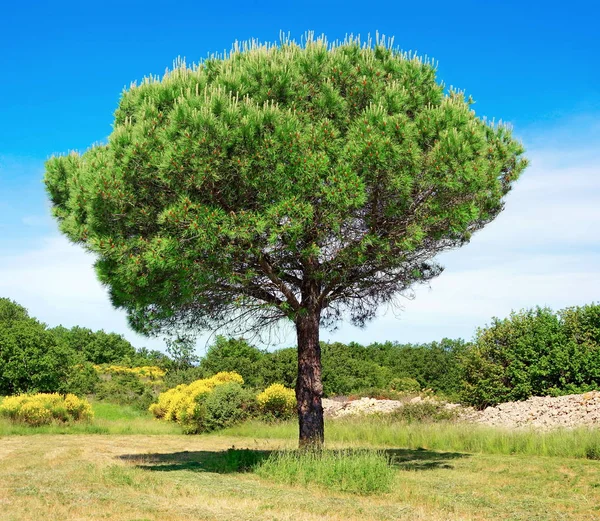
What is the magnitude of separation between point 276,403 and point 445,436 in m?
7.47

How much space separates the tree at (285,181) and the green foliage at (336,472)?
1.80 meters

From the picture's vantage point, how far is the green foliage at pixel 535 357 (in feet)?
75.0

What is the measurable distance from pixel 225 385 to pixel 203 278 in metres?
12.1

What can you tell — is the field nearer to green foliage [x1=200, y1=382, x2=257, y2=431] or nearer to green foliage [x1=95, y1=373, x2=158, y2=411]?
green foliage [x1=200, y1=382, x2=257, y2=431]

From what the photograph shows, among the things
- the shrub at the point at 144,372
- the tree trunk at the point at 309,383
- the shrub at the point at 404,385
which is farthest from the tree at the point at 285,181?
the shrub at the point at 144,372

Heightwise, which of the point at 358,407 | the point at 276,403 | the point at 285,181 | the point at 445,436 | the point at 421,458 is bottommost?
the point at 421,458

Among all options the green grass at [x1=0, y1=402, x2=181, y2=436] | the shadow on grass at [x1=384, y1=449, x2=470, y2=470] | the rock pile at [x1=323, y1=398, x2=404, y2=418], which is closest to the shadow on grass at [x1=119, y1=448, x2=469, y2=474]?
the shadow on grass at [x1=384, y1=449, x2=470, y2=470]

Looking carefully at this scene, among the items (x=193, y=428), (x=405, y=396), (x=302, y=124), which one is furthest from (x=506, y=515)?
(x=405, y=396)

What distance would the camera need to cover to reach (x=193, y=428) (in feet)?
74.9

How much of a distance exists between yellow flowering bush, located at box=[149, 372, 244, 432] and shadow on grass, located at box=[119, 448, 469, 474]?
5169 millimetres

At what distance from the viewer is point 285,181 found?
11602mm

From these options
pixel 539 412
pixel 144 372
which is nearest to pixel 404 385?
pixel 539 412

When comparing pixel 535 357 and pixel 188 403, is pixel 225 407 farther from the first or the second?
pixel 535 357

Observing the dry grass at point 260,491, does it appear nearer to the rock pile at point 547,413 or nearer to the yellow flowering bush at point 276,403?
the rock pile at point 547,413
